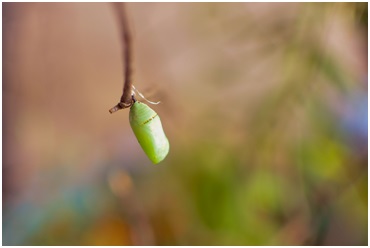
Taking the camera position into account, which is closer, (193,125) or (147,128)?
(147,128)

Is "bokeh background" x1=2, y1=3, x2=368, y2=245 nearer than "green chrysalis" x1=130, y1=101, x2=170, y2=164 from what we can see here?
No

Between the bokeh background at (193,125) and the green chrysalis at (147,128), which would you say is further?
the bokeh background at (193,125)

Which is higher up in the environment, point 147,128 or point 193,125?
point 147,128

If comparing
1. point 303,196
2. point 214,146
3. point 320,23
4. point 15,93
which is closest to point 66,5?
point 15,93

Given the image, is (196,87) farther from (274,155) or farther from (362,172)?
(362,172)
